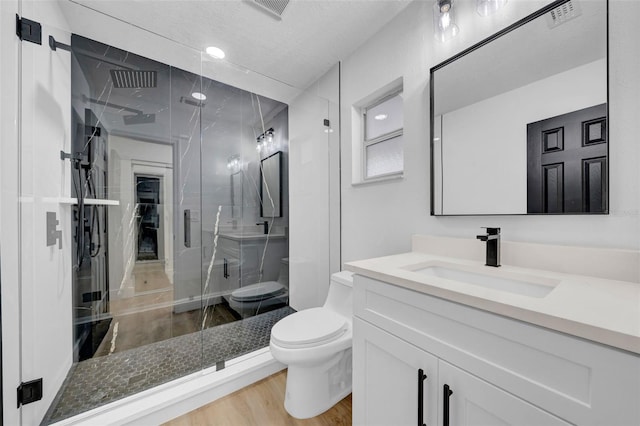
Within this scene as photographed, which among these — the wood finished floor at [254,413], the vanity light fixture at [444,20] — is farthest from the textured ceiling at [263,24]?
the wood finished floor at [254,413]

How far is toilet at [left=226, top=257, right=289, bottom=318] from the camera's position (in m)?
2.33

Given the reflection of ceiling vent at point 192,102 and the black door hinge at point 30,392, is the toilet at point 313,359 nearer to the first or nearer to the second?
the black door hinge at point 30,392

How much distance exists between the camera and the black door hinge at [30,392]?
3.62ft

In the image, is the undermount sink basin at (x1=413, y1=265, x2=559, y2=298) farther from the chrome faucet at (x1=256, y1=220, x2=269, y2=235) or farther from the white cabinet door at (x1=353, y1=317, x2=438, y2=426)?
the chrome faucet at (x1=256, y1=220, x2=269, y2=235)

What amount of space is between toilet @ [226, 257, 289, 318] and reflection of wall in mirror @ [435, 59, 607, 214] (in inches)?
66.9

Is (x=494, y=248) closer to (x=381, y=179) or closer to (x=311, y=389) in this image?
(x=381, y=179)

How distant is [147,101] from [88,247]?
1.27 meters

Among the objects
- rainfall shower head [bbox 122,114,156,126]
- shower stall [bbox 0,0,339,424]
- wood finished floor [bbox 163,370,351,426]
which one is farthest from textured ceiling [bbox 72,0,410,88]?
wood finished floor [bbox 163,370,351,426]

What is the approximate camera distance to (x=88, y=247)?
71.2 inches

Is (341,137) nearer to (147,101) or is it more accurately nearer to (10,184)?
(147,101)

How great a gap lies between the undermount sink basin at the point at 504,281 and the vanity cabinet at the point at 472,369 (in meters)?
0.35

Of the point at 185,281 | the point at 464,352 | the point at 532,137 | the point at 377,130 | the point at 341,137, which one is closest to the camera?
the point at 464,352

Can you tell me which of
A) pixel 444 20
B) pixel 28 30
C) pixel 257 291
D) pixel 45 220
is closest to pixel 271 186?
pixel 257 291

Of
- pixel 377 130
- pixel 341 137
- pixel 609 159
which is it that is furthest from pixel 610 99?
pixel 341 137
